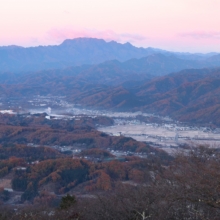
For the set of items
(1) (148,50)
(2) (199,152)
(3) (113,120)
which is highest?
(1) (148,50)

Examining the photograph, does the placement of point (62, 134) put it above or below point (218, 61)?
below

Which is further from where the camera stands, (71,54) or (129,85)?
(71,54)

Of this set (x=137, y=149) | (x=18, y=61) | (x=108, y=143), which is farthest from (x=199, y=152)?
(x=18, y=61)

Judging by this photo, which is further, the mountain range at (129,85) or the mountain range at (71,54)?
the mountain range at (71,54)

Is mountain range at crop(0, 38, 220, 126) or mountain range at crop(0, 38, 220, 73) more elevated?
mountain range at crop(0, 38, 220, 73)

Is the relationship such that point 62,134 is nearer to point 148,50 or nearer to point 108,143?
point 108,143

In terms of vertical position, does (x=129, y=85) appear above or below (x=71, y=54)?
below

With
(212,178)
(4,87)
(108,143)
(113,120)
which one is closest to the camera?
(212,178)

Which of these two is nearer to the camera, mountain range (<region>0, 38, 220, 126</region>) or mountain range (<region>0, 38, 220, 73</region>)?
mountain range (<region>0, 38, 220, 126</region>)

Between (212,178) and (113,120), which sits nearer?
(212,178)

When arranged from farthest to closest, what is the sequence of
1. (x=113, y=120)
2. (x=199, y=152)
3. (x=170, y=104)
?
(x=170, y=104), (x=113, y=120), (x=199, y=152)

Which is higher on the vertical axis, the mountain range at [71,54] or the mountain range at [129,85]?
the mountain range at [71,54]
